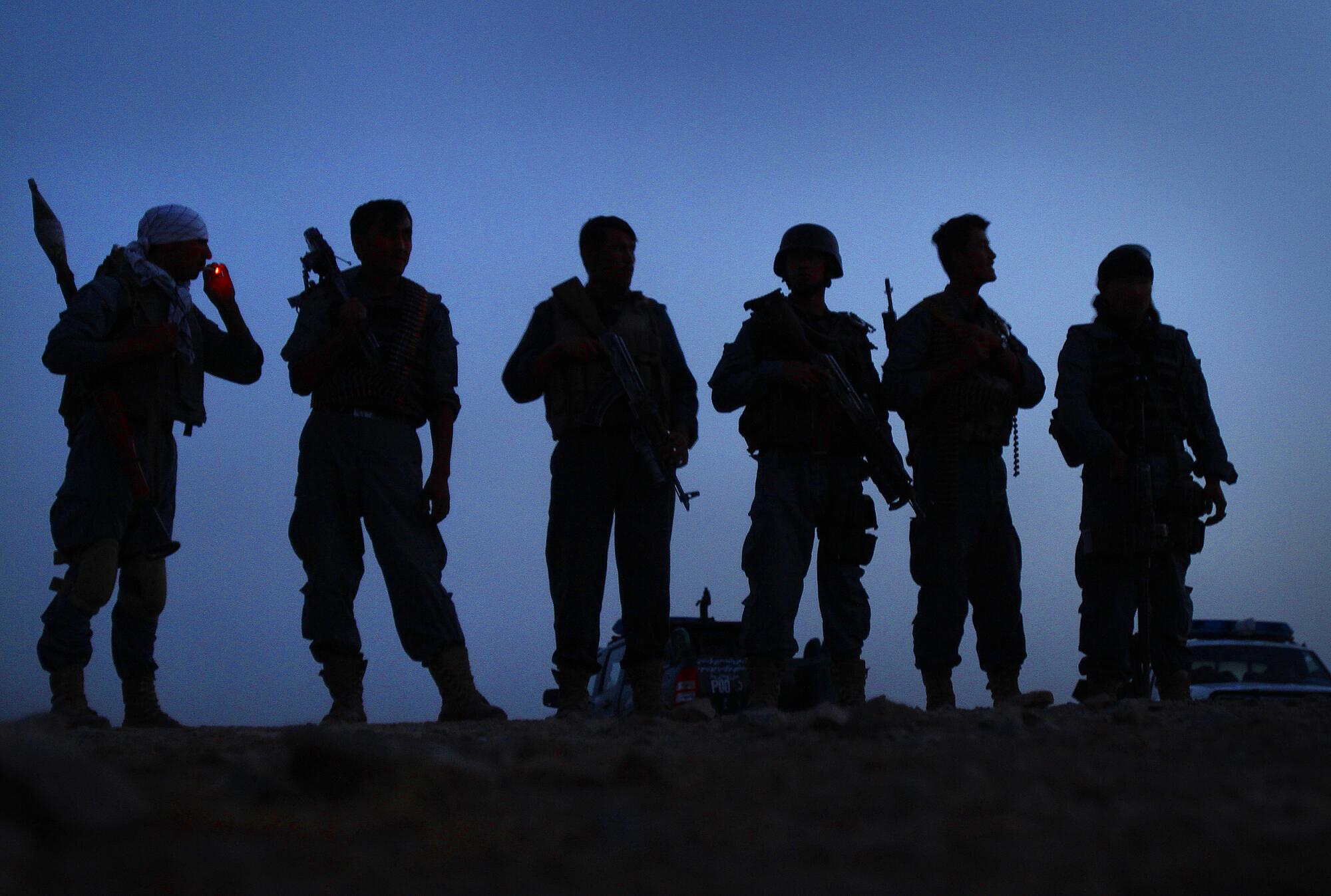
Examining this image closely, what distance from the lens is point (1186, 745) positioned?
10.3ft

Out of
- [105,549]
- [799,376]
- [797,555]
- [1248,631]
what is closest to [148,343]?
[105,549]

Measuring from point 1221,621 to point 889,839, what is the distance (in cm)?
1167

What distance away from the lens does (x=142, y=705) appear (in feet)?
17.7

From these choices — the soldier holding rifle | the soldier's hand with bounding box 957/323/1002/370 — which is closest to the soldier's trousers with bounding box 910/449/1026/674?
the soldier holding rifle

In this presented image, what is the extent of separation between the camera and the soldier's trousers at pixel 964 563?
19.6 ft

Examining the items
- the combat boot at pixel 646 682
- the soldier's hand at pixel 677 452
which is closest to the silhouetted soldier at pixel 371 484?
the combat boot at pixel 646 682

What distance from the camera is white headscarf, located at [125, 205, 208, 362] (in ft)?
18.4

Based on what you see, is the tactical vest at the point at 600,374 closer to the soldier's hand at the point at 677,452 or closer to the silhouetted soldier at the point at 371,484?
the soldier's hand at the point at 677,452

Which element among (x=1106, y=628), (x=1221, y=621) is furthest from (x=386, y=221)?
→ (x=1221, y=621)

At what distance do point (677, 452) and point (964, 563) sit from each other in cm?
141

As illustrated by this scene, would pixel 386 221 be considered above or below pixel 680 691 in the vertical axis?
above

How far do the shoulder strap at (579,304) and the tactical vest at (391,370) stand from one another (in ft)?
1.97

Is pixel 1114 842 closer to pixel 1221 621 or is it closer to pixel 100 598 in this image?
pixel 100 598

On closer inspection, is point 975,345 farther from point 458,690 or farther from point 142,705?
point 142,705
